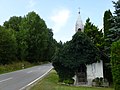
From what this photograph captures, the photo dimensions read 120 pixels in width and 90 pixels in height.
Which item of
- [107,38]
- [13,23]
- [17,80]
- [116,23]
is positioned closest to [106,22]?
[107,38]

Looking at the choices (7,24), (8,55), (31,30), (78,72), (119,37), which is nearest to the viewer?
(119,37)

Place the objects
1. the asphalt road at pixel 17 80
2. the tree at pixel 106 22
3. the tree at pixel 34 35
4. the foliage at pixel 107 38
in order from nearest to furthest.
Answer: the asphalt road at pixel 17 80 → the foliage at pixel 107 38 → the tree at pixel 106 22 → the tree at pixel 34 35

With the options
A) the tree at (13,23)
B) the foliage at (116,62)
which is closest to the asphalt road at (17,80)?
the foliage at (116,62)

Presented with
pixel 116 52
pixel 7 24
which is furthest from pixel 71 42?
pixel 7 24

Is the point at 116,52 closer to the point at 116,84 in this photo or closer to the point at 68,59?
the point at 116,84

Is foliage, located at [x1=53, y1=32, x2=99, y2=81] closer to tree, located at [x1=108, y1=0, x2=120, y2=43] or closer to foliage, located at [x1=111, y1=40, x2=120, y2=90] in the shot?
tree, located at [x1=108, y1=0, x2=120, y2=43]

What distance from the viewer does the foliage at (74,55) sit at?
102 feet

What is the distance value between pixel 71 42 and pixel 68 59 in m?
1.83

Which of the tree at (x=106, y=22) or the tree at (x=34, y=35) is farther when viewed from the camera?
the tree at (x=34, y=35)

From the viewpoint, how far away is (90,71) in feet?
103

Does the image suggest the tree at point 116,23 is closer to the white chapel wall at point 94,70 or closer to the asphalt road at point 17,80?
the white chapel wall at point 94,70

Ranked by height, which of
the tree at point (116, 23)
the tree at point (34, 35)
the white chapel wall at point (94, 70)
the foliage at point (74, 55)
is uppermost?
the tree at point (34, 35)

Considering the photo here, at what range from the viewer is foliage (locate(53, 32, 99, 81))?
1219 inches

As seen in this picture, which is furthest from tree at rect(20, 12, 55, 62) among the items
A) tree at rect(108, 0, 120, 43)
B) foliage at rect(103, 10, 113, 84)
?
tree at rect(108, 0, 120, 43)
